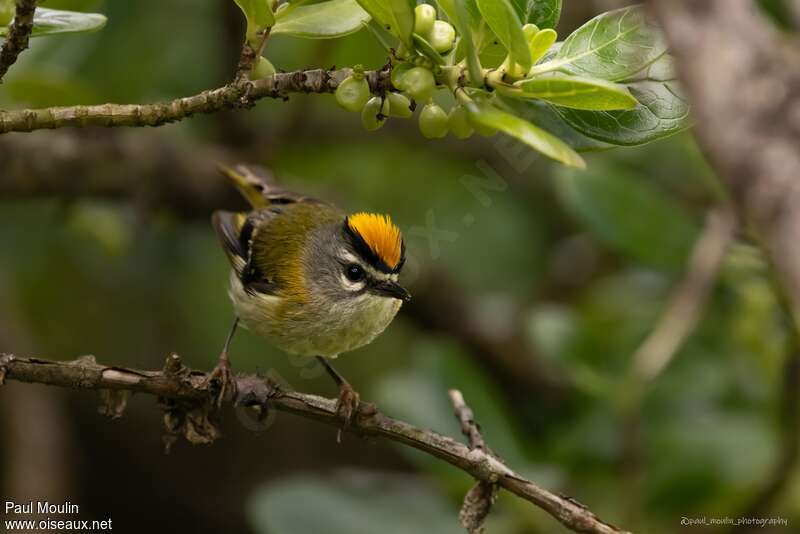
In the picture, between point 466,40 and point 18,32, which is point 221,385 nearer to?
point 18,32

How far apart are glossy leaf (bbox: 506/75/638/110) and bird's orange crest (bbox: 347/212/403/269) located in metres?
1.28

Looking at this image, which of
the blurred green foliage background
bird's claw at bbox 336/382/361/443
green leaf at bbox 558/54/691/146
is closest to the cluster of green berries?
green leaf at bbox 558/54/691/146

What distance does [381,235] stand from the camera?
9.50ft

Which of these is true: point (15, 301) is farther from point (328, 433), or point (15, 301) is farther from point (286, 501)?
point (286, 501)

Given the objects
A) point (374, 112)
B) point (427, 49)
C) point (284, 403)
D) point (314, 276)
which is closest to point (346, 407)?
point (284, 403)

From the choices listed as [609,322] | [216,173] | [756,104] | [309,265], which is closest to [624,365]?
[609,322]

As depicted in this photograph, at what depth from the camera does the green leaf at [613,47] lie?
1.68m

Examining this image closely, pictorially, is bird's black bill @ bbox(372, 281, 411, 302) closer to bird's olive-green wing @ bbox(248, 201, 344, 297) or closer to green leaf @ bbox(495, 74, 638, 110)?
bird's olive-green wing @ bbox(248, 201, 344, 297)

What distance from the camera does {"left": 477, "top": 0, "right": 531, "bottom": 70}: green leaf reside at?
1479 mm

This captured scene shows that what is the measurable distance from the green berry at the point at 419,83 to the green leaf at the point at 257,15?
0.94 feet

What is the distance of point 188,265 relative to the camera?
4.65 meters

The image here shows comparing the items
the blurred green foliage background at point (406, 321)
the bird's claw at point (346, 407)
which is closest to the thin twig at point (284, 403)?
the bird's claw at point (346, 407)

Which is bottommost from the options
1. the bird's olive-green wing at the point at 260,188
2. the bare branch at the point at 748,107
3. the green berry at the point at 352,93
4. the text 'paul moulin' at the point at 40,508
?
the text 'paul moulin' at the point at 40,508

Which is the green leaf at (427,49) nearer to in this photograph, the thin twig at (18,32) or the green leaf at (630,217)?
the thin twig at (18,32)
